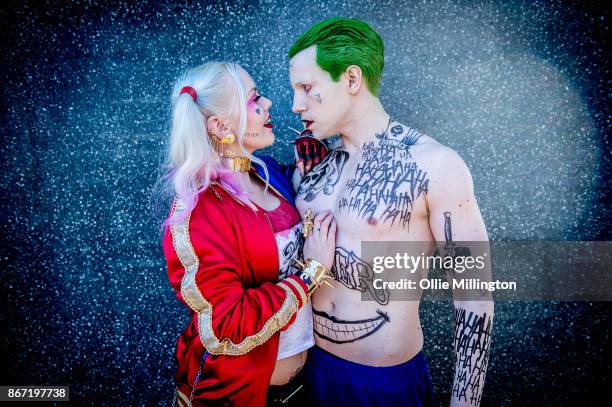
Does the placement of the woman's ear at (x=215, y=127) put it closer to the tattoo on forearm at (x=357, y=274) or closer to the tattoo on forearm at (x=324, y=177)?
the tattoo on forearm at (x=324, y=177)

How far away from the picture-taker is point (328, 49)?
136 centimetres

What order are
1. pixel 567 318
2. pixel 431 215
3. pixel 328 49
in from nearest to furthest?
1. pixel 431 215
2. pixel 328 49
3. pixel 567 318

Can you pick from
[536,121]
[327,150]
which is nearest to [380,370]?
[327,150]

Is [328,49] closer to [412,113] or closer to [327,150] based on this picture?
[327,150]

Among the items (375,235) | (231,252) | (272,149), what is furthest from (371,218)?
(272,149)

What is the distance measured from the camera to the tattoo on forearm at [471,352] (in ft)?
4.01

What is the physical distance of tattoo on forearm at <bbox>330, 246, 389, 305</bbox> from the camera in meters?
1.30

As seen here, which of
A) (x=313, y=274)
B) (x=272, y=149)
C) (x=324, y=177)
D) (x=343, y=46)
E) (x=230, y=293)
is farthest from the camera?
(x=272, y=149)

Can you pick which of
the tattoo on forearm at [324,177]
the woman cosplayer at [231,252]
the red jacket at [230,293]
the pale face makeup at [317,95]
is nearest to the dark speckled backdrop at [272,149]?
the tattoo on forearm at [324,177]

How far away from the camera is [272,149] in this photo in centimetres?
199

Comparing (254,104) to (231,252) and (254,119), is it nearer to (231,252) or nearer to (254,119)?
(254,119)

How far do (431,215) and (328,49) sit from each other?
2.22 feet

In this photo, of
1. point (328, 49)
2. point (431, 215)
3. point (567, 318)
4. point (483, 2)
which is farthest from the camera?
point (567, 318)

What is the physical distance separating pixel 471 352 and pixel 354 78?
39.7 inches
